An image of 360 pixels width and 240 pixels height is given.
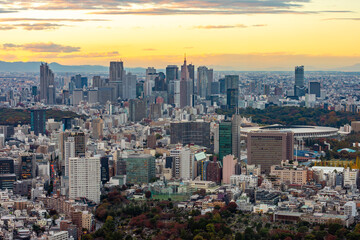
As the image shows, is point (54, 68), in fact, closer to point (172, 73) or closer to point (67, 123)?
point (172, 73)

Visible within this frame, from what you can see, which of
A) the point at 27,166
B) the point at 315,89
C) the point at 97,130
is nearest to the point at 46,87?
the point at 315,89

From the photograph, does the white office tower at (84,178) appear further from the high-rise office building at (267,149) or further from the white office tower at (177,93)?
the white office tower at (177,93)

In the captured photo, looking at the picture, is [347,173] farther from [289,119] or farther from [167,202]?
[289,119]

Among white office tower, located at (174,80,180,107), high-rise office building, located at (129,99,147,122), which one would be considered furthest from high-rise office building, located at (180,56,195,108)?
high-rise office building, located at (129,99,147,122)

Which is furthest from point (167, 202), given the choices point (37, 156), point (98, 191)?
point (37, 156)

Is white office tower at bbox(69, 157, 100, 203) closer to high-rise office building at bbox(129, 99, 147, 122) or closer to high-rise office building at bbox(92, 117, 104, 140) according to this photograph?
high-rise office building at bbox(92, 117, 104, 140)

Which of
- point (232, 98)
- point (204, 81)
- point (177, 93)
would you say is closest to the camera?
point (232, 98)
